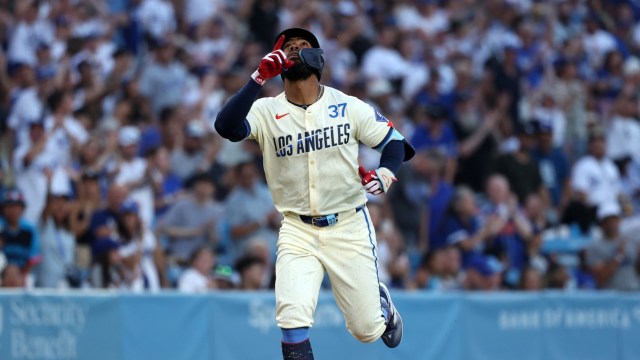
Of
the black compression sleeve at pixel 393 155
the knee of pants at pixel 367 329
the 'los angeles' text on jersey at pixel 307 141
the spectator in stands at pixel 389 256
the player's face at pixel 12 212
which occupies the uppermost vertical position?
the 'los angeles' text on jersey at pixel 307 141

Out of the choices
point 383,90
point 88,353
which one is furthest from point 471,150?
point 88,353

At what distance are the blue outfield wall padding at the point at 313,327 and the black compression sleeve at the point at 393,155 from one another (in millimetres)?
3502

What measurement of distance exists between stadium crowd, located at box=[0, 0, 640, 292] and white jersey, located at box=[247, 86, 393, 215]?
440cm

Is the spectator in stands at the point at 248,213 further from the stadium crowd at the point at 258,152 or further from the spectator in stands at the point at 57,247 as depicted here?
the spectator in stands at the point at 57,247

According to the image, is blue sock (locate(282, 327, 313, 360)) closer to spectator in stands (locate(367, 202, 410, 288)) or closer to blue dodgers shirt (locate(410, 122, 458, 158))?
spectator in stands (locate(367, 202, 410, 288))

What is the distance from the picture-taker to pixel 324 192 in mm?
8445

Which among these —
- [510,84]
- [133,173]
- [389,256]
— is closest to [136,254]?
[133,173]

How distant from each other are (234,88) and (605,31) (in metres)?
8.73

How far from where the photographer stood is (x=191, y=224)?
13938 millimetres

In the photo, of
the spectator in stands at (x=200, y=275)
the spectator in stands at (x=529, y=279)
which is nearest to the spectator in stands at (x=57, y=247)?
the spectator in stands at (x=200, y=275)

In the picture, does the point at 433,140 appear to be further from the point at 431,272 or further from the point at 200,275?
the point at 200,275

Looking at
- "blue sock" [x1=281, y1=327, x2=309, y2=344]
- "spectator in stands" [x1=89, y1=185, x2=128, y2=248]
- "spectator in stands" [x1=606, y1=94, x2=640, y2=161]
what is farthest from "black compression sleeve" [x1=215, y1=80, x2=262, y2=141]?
"spectator in stands" [x1=606, y1=94, x2=640, y2=161]

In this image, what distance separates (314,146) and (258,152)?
7.59 meters

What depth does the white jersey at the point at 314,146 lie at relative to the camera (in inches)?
331
